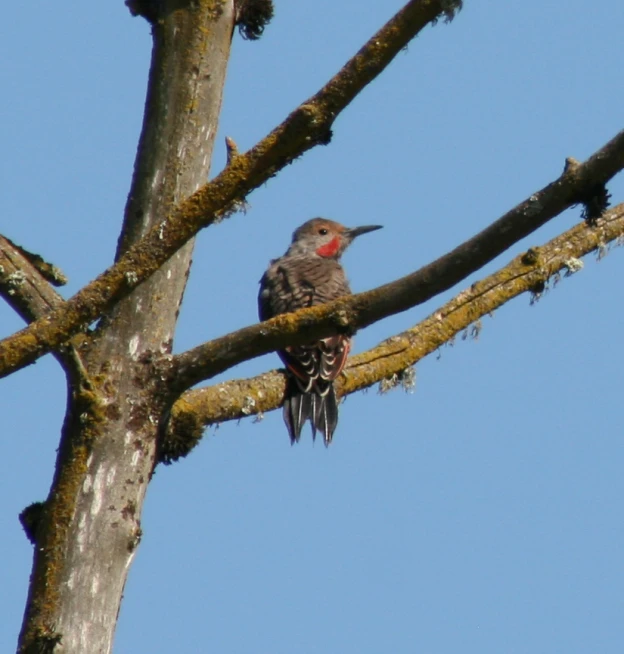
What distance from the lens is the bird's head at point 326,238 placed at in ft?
26.7

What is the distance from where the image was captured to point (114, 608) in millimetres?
3023

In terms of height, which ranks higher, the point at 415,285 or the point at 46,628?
the point at 415,285

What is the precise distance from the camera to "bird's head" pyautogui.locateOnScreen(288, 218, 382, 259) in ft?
26.7

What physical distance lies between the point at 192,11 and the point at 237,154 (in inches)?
32.4

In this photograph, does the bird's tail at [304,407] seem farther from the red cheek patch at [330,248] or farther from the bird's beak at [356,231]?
the bird's beak at [356,231]

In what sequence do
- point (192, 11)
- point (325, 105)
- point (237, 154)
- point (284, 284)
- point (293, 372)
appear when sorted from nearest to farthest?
point (325, 105) → point (237, 154) → point (192, 11) → point (293, 372) → point (284, 284)

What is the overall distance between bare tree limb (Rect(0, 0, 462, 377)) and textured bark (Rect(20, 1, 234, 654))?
1.03 ft

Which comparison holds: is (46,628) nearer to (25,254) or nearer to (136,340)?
(136,340)

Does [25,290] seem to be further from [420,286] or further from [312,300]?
[312,300]

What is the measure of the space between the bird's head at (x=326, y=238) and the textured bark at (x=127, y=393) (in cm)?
434

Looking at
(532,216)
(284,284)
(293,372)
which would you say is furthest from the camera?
(284,284)

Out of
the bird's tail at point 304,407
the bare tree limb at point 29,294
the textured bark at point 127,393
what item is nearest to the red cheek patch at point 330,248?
the bird's tail at point 304,407

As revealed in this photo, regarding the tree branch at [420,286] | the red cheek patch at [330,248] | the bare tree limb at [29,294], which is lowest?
the tree branch at [420,286]

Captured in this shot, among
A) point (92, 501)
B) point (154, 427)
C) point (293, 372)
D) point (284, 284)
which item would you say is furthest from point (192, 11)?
point (284, 284)
